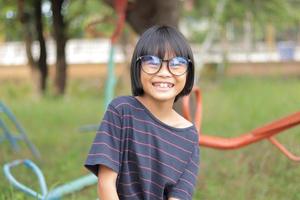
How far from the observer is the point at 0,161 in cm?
488

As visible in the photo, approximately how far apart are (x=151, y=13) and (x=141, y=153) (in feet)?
10.6

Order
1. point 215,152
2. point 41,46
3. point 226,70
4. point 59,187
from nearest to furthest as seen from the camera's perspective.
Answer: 1. point 59,187
2. point 215,152
3. point 41,46
4. point 226,70

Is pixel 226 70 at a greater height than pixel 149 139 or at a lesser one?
lesser

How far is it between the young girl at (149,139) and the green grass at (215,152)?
1.42 metres

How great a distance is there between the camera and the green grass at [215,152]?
368 cm

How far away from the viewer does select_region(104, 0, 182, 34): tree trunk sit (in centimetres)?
485

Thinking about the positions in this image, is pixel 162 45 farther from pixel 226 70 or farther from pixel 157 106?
pixel 226 70

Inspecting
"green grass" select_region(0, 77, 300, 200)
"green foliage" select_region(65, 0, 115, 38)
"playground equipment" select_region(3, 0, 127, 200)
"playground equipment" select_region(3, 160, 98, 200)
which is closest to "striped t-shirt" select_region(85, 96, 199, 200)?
"playground equipment" select_region(3, 0, 127, 200)

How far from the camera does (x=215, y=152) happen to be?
486 centimetres

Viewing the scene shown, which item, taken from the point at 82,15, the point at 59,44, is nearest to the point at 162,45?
the point at 59,44

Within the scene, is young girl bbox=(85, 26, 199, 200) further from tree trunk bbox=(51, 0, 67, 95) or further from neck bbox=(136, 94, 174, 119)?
tree trunk bbox=(51, 0, 67, 95)

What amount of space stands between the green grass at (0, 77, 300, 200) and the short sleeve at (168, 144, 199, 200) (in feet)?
4.81

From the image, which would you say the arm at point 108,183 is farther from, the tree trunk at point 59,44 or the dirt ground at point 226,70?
the dirt ground at point 226,70

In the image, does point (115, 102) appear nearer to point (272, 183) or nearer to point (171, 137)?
point (171, 137)
